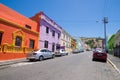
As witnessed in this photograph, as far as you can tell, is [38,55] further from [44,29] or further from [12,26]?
[44,29]

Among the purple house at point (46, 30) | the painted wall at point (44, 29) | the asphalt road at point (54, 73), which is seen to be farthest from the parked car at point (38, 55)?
the painted wall at point (44, 29)

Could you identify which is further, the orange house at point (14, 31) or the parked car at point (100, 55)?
the parked car at point (100, 55)

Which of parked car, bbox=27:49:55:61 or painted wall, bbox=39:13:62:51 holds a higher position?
painted wall, bbox=39:13:62:51

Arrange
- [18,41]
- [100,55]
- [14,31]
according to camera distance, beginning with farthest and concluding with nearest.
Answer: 1. [18,41]
2. [100,55]
3. [14,31]

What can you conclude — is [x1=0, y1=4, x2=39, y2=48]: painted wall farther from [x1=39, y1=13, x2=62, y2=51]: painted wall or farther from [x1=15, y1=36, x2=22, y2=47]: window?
[x1=39, y1=13, x2=62, y2=51]: painted wall

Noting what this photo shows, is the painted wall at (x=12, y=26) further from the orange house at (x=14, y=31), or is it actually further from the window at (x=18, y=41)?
the window at (x=18, y=41)

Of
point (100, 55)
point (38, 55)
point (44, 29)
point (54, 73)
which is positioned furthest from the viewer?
point (44, 29)

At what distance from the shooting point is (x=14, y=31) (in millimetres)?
19172

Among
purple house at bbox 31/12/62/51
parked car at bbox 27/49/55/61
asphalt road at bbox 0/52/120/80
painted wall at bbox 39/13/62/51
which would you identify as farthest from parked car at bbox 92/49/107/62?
painted wall at bbox 39/13/62/51

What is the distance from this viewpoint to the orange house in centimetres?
1716

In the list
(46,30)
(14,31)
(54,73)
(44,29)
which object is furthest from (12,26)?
(46,30)

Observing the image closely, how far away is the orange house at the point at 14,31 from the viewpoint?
17156 millimetres

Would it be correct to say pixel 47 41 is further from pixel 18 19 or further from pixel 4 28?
pixel 4 28

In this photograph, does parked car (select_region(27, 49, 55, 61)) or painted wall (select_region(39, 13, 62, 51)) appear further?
painted wall (select_region(39, 13, 62, 51))
